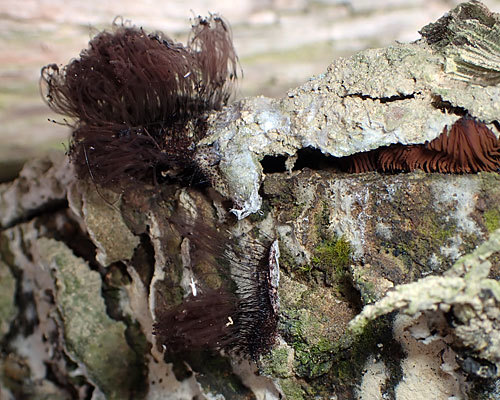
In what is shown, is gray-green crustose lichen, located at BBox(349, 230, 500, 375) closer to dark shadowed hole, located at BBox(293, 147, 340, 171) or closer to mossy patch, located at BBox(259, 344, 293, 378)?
mossy patch, located at BBox(259, 344, 293, 378)

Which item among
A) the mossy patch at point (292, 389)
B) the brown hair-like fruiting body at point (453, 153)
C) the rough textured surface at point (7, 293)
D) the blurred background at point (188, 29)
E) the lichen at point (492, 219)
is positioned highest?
the blurred background at point (188, 29)

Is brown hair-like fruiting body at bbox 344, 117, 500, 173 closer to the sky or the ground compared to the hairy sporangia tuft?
closer to the sky

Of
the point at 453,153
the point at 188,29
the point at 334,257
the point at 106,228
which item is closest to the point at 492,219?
the point at 453,153

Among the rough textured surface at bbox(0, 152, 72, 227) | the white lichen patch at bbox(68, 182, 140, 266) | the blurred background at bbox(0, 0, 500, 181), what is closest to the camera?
the white lichen patch at bbox(68, 182, 140, 266)

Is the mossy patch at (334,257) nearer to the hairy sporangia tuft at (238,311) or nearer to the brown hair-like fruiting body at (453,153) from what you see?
the hairy sporangia tuft at (238,311)

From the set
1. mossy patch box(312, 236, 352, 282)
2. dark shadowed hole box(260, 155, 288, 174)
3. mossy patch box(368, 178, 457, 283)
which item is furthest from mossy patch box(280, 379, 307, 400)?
dark shadowed hole box(260, 155, 288, 174)

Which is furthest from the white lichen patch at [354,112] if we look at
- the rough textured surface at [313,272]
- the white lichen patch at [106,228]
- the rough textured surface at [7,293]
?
the rough textured surface at [7,293]
